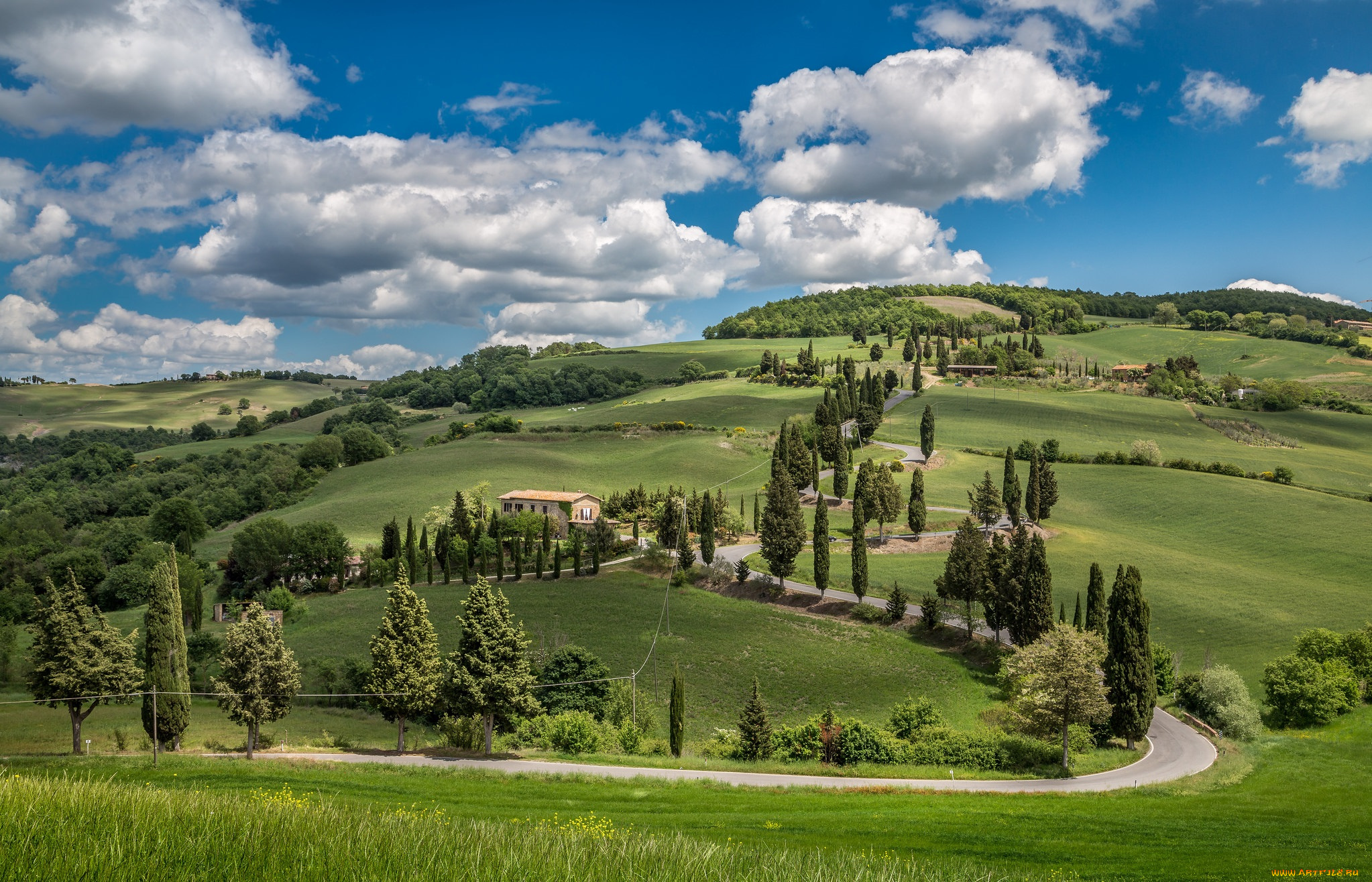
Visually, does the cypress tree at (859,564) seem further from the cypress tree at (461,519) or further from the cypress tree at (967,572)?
the cypress tree at (461,519)

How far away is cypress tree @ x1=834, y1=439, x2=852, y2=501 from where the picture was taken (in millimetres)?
89238

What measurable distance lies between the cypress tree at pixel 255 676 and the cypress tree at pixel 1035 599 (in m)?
43.8

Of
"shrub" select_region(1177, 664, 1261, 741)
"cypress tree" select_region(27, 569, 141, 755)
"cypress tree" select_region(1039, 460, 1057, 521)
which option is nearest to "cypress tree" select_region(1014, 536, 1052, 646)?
"shrub" select_region(1177, 664, 1261, 741)

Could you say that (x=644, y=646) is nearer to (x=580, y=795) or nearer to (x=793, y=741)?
(x=793, y=741)

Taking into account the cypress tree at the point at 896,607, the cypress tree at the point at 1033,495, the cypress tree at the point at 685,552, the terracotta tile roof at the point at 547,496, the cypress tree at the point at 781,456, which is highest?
the cypress tree at the point at 781,456

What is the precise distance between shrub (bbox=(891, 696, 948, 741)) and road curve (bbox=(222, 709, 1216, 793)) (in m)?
6.32

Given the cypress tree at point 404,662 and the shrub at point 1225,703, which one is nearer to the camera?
the cypress tree at point 404,662

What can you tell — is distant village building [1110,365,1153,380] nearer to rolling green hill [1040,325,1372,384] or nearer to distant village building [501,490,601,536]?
rolling green hill [1040,325,1372,384]

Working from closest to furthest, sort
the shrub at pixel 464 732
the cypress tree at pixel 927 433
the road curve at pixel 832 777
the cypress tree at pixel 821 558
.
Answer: the road curve at pixel 832 777 → the shrub at pixel 464 732 → the cypress tree at pixel 821 558 → the cypress tree at pixel 927 433

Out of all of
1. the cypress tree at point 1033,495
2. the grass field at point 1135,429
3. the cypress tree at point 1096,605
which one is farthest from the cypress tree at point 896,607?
the grass field at point 1135,429

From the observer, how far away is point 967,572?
5588cm

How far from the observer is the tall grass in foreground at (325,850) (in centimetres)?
517

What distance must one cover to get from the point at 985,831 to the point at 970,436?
335 ft

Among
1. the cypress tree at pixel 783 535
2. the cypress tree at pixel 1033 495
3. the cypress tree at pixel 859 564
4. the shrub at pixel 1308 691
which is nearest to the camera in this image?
the shrub at pixel 1308 691
